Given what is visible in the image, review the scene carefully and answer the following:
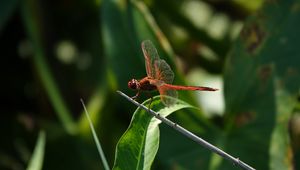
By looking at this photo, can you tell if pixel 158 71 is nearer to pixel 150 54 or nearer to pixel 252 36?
pixel 150 54

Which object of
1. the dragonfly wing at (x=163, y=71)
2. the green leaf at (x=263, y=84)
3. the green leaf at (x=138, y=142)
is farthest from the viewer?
the green leaf at (x=263, y=84)

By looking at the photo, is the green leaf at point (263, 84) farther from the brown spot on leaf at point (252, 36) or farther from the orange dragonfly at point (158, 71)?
the orange dragonfly at point (158, 71)

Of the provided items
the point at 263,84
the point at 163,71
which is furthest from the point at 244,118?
the point at 163,71

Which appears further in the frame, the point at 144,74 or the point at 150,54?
the point at 144,74

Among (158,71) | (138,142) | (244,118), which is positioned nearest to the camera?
(138,142)

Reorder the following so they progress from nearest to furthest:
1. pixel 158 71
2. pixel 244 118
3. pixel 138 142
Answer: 1. pixel 138 142
2. pixel 158 71
3. pixel 244 118

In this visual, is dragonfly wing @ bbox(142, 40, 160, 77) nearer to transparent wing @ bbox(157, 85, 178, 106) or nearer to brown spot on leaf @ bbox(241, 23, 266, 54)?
transparent wing @ bbox(157, 85, 178, 106)

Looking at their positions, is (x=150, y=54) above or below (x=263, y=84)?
above

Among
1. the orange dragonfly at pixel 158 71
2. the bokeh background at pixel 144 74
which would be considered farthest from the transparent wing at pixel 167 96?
the bokeh background at pixel 144 74
